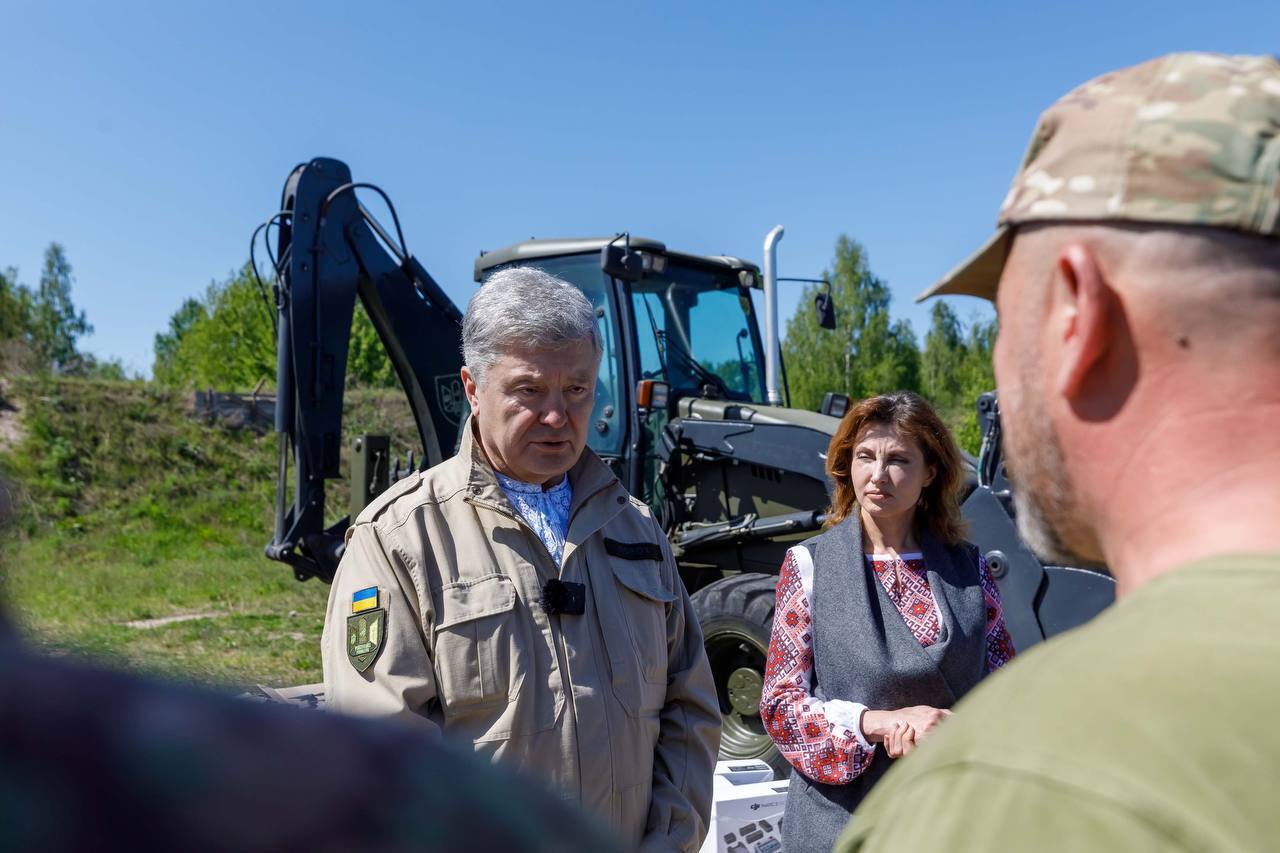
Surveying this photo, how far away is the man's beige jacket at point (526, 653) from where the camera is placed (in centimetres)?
210

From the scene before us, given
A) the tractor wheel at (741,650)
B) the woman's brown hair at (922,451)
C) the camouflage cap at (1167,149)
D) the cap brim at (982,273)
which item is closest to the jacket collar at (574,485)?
the woman's brown hair at (922,451)

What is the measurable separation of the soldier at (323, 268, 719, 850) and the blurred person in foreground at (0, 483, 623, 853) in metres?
1.64

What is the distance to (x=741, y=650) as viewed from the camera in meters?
5.68

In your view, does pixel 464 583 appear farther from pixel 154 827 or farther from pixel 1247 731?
pixel 154 827

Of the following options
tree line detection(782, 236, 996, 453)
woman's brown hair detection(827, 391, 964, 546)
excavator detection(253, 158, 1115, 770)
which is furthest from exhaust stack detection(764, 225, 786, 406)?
tree line detection(782, 236, 996, 453)

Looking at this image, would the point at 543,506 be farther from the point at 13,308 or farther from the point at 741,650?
the point at 13,308

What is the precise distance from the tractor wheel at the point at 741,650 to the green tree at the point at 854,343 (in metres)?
36.6

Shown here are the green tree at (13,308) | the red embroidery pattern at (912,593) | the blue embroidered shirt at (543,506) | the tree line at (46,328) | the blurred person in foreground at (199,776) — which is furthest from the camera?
the green tree at (13,308)

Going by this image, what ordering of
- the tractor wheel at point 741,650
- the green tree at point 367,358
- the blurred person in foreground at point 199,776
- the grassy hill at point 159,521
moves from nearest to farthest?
the blurred person in foreground at point 199,776 < the tractor wheel at point 741,650 < the grassy hill at point 159,521 < the green tree at point 367,358

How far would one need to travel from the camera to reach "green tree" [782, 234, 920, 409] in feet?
144

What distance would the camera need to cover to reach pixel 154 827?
38cm

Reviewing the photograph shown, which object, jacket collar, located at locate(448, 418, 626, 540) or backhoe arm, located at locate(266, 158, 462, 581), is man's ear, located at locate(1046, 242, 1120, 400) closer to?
jacket collar, located at locate(448, 418, 626, 540)

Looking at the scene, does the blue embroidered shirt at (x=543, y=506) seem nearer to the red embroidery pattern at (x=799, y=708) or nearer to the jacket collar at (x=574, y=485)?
the jacket collar at (x=574, y=485)

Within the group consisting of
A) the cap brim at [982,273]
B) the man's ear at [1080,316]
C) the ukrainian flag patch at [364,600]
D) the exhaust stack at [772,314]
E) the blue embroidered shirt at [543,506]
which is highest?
the exhaust stack at [772,314]
